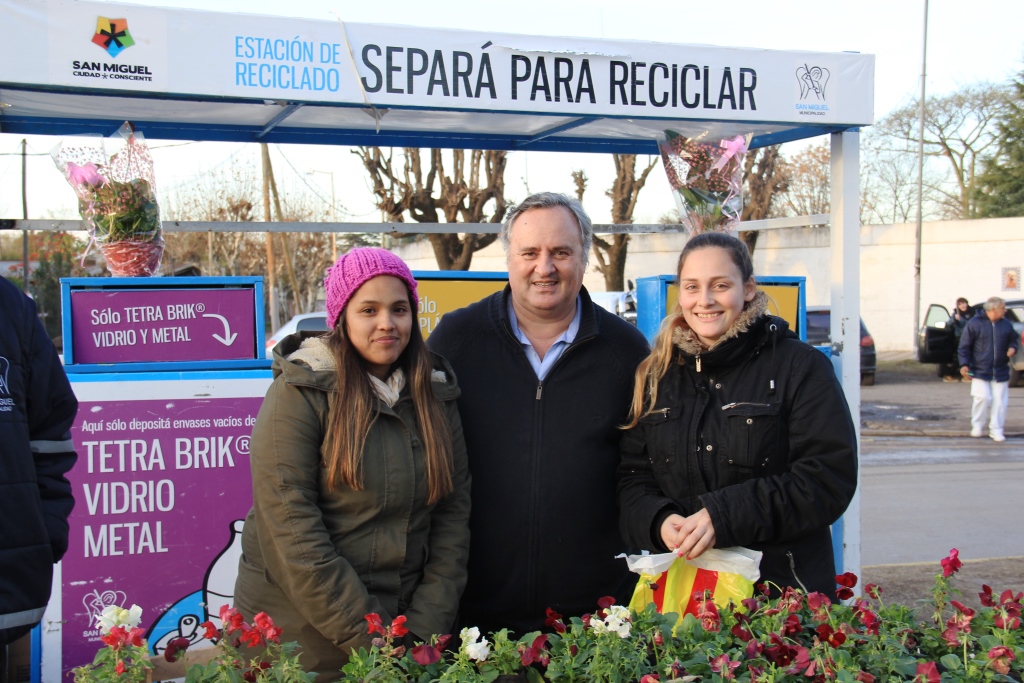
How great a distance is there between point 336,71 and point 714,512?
2193 millimetres

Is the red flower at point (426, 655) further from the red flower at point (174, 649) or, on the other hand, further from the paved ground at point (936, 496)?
the paved ground at point (936, 496)

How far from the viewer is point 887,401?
54.8ft

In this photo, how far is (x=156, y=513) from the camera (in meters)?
3.53

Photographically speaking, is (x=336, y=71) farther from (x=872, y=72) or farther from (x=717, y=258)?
(x=872, y=72)

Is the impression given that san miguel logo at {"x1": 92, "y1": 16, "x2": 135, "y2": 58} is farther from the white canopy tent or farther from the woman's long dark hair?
the woman's long dark hair

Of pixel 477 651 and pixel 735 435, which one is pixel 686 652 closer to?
pixel 477 651

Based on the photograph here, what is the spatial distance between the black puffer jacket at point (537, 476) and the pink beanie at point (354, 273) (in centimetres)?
49

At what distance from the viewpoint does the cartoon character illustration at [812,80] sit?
4020 mm

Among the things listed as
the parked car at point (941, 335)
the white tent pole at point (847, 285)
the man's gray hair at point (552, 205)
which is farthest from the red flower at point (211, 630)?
the parked car at point (941, 335)

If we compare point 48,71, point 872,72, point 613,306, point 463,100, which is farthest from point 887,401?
point 48,71

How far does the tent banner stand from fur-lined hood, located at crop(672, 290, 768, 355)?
4.80 feet

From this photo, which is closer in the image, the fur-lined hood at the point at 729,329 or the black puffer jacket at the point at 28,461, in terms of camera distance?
the black puffer jacket at the point at 28,461

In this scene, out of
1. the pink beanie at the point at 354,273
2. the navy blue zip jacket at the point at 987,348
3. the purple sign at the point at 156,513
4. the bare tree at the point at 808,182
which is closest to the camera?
the pink beanie at the point at 354,273

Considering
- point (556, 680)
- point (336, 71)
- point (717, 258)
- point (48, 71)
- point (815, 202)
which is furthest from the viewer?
point (815, 202)
